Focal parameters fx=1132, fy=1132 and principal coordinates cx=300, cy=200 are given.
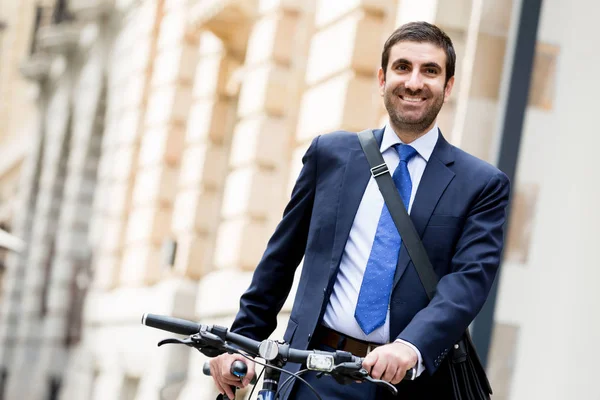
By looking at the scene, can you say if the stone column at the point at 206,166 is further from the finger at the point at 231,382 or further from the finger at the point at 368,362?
the finger at the point at 368,362

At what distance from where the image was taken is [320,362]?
2.53m

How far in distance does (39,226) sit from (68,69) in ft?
11.5

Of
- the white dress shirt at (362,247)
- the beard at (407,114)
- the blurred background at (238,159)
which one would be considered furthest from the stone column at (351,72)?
the beard at (407,114)

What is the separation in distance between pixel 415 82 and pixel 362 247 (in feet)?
1.58

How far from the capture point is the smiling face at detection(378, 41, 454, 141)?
3.01 meters

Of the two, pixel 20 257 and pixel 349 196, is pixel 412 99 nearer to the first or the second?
pixel 349 196

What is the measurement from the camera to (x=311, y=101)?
8023mm

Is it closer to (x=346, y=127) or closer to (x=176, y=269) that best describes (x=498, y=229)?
(x=346, y=127)

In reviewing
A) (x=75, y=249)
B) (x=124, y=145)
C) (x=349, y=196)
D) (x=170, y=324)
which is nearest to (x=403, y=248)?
(x=349, y=196)

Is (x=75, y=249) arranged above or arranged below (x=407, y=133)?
below

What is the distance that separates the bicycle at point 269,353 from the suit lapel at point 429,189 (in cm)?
41

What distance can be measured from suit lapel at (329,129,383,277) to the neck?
118mm

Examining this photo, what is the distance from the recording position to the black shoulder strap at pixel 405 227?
2.99 metres

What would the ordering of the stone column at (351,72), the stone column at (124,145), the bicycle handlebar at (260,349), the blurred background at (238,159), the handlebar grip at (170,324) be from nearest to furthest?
the bicycle handlebar at (260,349)
the handlebar grip at (170,324)
the blurred background at (238,159)
the stone column at (351,72)
the stone column at (124,145)
